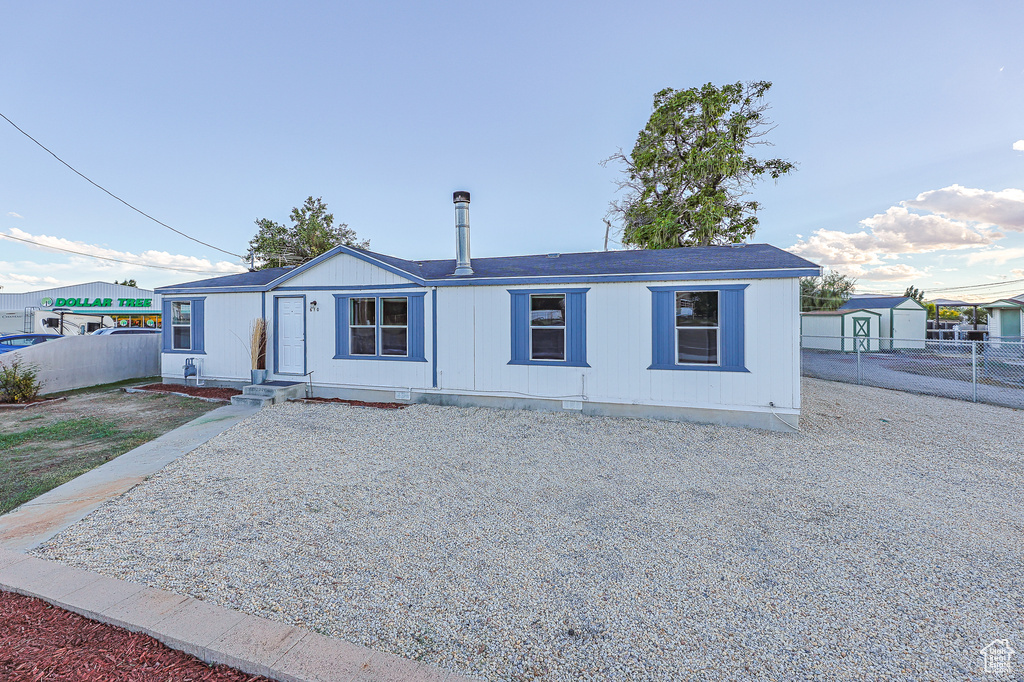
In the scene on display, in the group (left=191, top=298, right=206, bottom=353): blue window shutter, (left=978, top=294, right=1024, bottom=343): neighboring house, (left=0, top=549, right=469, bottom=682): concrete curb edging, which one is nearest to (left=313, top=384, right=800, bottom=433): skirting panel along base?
(left=191, top=298, right=206, bottom=353): blue window shutter

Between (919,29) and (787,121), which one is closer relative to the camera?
(919,29)

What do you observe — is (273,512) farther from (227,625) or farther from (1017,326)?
(1017,326)

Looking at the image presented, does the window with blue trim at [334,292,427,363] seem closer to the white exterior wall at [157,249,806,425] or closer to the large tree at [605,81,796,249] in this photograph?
the white exterior wall at [157,249,806,425]

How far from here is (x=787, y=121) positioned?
18312 mm

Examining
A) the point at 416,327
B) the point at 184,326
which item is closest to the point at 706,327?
the point at 416,327

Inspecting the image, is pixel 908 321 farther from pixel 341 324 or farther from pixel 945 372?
pixel 341 324

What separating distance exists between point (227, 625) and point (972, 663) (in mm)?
4033

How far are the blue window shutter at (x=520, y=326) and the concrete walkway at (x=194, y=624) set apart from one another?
647 cm

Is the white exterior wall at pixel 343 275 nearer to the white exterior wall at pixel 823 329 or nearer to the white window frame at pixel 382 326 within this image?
the white window frame at pixel 382 326

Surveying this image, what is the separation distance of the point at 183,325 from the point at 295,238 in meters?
17.6

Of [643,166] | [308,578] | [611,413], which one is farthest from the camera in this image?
[643,166]

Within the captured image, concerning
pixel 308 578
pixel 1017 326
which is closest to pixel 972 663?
pixel 308 578

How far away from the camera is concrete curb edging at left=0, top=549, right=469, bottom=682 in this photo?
6.94 ft

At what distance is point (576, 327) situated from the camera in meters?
8.40
